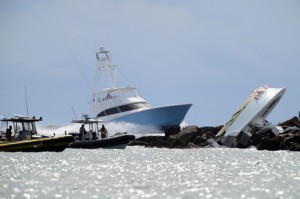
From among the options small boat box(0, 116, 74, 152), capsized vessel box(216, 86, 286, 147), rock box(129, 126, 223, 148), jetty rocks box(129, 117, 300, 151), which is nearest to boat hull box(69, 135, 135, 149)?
small boat box(0, 116, 74, 152)

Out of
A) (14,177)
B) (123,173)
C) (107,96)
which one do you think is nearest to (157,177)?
(123,173)

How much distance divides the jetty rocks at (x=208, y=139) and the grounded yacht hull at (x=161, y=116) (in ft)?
35.5

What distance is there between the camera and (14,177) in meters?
22.7

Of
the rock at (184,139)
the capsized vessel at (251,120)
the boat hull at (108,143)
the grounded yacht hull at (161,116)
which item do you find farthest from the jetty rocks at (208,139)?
the boat hull at (108,143)

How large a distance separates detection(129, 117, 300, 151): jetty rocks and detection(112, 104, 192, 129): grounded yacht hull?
10.8 metres

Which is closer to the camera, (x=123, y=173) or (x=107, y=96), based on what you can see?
(x=123, y=173)

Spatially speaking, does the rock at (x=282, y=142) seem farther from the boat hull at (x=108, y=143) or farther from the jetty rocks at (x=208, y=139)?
the boat hull at (x=108, y=143)

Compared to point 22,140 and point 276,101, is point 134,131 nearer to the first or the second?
point 276,101

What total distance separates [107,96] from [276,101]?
110 ft

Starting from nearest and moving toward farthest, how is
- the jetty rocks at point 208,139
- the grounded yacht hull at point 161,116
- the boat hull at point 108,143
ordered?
the boat hull at point 108,143 → the jetty rocks at point 208,139 → the grounded yacht hull at point 161,116

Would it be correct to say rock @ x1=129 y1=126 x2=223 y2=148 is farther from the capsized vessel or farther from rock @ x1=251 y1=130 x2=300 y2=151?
rock @ x1=251 y1=130 x2=300 y2=151

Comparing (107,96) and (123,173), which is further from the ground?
(107,96)

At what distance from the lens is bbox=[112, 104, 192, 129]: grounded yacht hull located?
81938 mm

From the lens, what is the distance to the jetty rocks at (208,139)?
5219 centimetres
